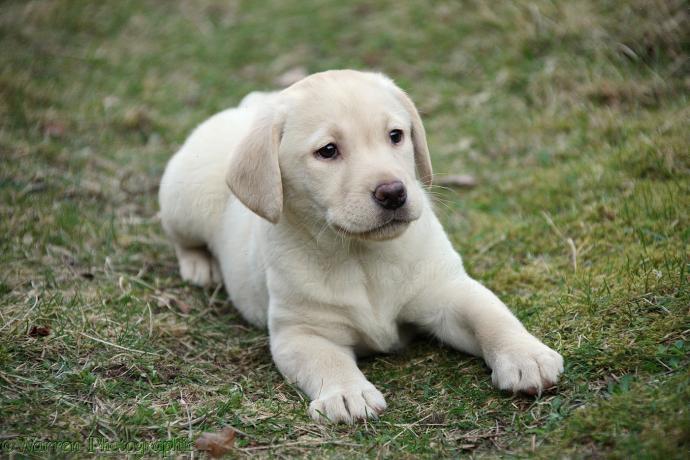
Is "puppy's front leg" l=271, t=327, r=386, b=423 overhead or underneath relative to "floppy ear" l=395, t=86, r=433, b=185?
underneath

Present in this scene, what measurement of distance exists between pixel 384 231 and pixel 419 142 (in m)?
0.77

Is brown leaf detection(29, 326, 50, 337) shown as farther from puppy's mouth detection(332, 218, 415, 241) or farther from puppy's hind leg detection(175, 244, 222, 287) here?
puppy's mouth detection(332, 218, 415, 241)

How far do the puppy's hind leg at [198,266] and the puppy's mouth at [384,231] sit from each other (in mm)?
1837

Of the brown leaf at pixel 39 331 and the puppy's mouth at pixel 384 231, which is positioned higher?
the puppy's mouth at pixel 384 231

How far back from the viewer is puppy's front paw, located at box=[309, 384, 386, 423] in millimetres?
3488

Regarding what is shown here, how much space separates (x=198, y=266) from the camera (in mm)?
5379

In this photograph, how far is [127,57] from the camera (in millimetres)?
9766

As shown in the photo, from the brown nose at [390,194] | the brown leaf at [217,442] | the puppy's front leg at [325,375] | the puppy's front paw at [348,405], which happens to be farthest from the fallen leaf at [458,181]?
the brown leaf at [217,442]

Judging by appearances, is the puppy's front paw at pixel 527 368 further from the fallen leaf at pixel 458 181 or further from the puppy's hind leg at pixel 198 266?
the fallen leaf at pixel 458 181

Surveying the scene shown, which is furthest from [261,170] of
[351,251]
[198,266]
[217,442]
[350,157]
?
[198,266]

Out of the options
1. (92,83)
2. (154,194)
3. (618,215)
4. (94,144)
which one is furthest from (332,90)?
(92,83)

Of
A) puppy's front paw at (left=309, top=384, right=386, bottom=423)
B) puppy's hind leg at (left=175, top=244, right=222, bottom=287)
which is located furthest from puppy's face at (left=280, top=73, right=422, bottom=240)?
puppy's hind leg at (left=175, top=244, right=222, bottom=287)

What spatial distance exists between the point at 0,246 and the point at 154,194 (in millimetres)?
1568

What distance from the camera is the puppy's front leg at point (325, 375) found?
3.51 metres
